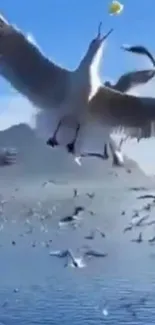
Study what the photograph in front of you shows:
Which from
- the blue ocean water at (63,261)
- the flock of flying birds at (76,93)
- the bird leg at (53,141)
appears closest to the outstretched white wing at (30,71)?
the flock of flying birds at (76,93)

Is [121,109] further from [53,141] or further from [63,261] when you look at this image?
[63,261]

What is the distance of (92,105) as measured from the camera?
226cm

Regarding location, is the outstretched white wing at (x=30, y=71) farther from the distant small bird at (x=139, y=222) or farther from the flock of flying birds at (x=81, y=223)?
the distant small bird at (x=139, y=222)

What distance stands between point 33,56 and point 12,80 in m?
0.12

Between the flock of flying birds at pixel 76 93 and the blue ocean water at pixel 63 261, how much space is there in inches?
7.5

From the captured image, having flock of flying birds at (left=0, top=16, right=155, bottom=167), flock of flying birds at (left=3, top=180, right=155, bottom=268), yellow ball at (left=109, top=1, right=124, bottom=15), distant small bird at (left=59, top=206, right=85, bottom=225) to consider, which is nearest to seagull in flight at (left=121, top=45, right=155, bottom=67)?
flock of flying birds at (left=0, top=16, right=155, bottom=167)

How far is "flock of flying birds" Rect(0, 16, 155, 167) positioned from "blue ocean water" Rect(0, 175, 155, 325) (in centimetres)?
19

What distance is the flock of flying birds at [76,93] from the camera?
2.22m

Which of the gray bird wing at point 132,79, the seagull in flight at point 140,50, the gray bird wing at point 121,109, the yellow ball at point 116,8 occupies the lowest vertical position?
the gray bird wing at point 121,109

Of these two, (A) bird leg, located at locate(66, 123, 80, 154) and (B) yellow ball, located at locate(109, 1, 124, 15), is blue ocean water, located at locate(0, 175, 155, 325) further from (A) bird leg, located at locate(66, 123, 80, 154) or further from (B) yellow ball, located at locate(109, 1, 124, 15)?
(B) yellow ball, located at locate(109, 1, 124, 15)

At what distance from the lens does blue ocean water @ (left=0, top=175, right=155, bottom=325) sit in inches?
86.6

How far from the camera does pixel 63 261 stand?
223 centimetres

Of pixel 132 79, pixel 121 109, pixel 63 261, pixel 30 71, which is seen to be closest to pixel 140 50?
pixel 132 79

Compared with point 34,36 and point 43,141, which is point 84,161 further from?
point 34,36
